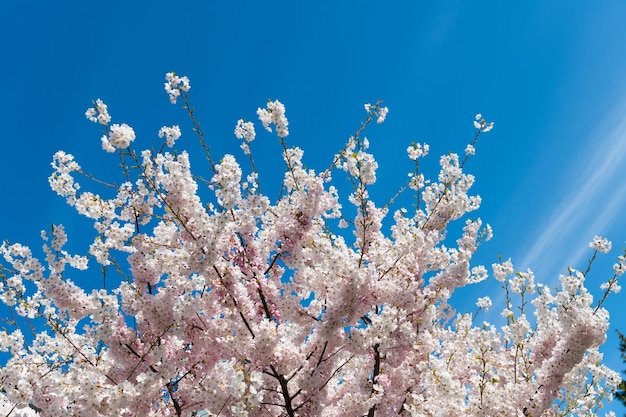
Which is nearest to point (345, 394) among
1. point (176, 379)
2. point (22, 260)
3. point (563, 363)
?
point (176, 379)

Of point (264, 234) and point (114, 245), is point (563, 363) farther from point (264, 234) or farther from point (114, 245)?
point (114, 245)

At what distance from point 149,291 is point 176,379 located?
133 cm

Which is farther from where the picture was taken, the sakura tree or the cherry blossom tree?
the cherry blossom tree

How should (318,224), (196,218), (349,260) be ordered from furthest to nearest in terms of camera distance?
(318,224) < (349,260) < (196,218)

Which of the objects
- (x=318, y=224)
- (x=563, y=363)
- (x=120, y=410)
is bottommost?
(x=120, y=410)

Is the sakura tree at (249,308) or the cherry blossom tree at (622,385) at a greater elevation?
the cherry blossom tree at (622,385)

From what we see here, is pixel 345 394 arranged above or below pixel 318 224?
below

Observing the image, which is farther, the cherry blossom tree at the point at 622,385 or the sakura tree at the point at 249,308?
the cherry blossom tree at the point at 622,385

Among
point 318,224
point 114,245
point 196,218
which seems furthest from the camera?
point 318,224

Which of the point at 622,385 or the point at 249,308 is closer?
the point at 249,308

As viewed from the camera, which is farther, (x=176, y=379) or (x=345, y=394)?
(x=345, y=394)

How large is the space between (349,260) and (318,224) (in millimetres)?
1383

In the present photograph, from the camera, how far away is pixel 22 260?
7051 millimetres

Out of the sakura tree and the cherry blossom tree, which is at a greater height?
the cherry blossom tree
